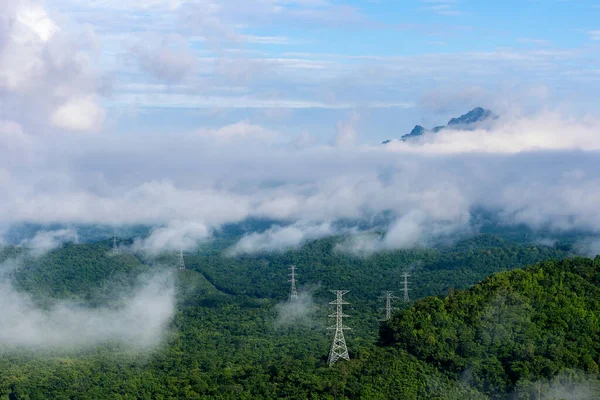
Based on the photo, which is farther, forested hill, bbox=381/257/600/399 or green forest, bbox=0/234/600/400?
green forest, bbox=0/234/600/400

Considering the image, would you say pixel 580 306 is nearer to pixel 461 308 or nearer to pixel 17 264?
pixel 461 308

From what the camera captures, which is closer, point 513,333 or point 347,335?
point 513,333

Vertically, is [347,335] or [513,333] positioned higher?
[513,333]

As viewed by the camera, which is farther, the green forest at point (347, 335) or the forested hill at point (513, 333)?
the green forest at point (347, 335)

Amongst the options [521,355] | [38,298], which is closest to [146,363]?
[521,355]
